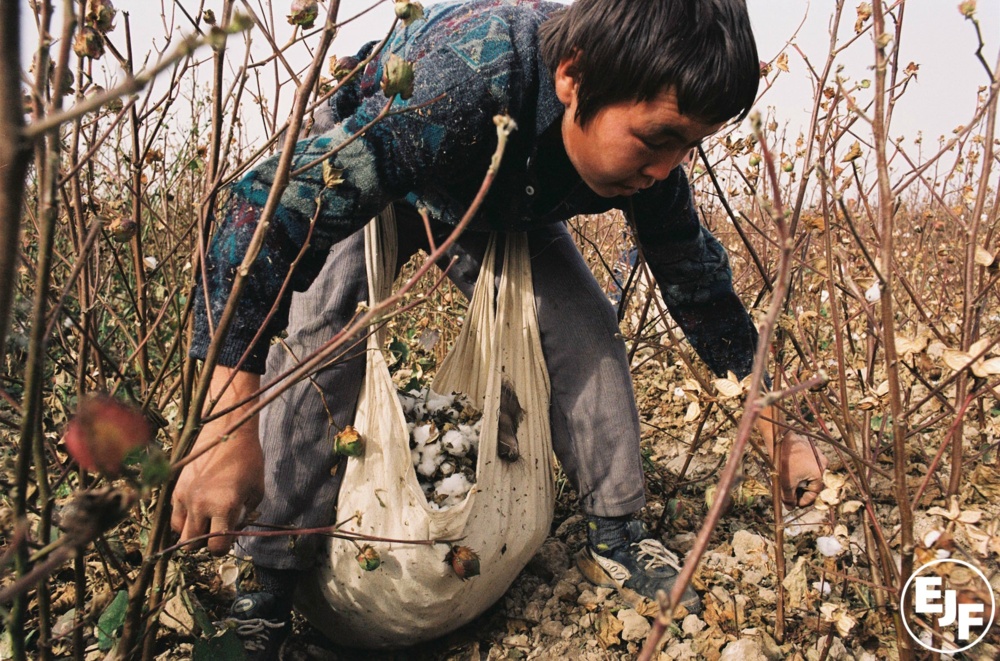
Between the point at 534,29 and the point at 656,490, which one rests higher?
the point at 534,29

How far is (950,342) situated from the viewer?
1.25 metres

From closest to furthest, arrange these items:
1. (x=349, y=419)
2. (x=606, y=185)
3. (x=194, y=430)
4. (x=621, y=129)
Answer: (x=194, y=430) → (x=621, y=129) → (x=606, y=185) → (x=349, y=419)

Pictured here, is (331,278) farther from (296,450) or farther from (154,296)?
(154,296)

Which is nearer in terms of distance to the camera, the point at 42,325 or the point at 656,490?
the point at 42,325

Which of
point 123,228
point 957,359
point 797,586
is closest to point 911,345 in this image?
point 957,359

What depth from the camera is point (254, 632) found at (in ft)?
4.46

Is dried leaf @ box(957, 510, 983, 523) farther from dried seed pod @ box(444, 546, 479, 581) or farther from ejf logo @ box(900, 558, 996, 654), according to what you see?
dried seed pod @ box(444, 546, 479, 581)

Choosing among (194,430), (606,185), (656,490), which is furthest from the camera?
(656,490)

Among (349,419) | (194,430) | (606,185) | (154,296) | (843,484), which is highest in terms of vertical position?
(154,296)

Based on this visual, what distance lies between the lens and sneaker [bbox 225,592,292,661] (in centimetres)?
135

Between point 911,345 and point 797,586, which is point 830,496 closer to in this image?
point 911,345

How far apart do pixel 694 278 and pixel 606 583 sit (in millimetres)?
699

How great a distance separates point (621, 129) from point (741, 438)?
79 cm

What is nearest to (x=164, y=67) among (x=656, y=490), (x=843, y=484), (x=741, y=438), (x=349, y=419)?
(x=741, y=438)
